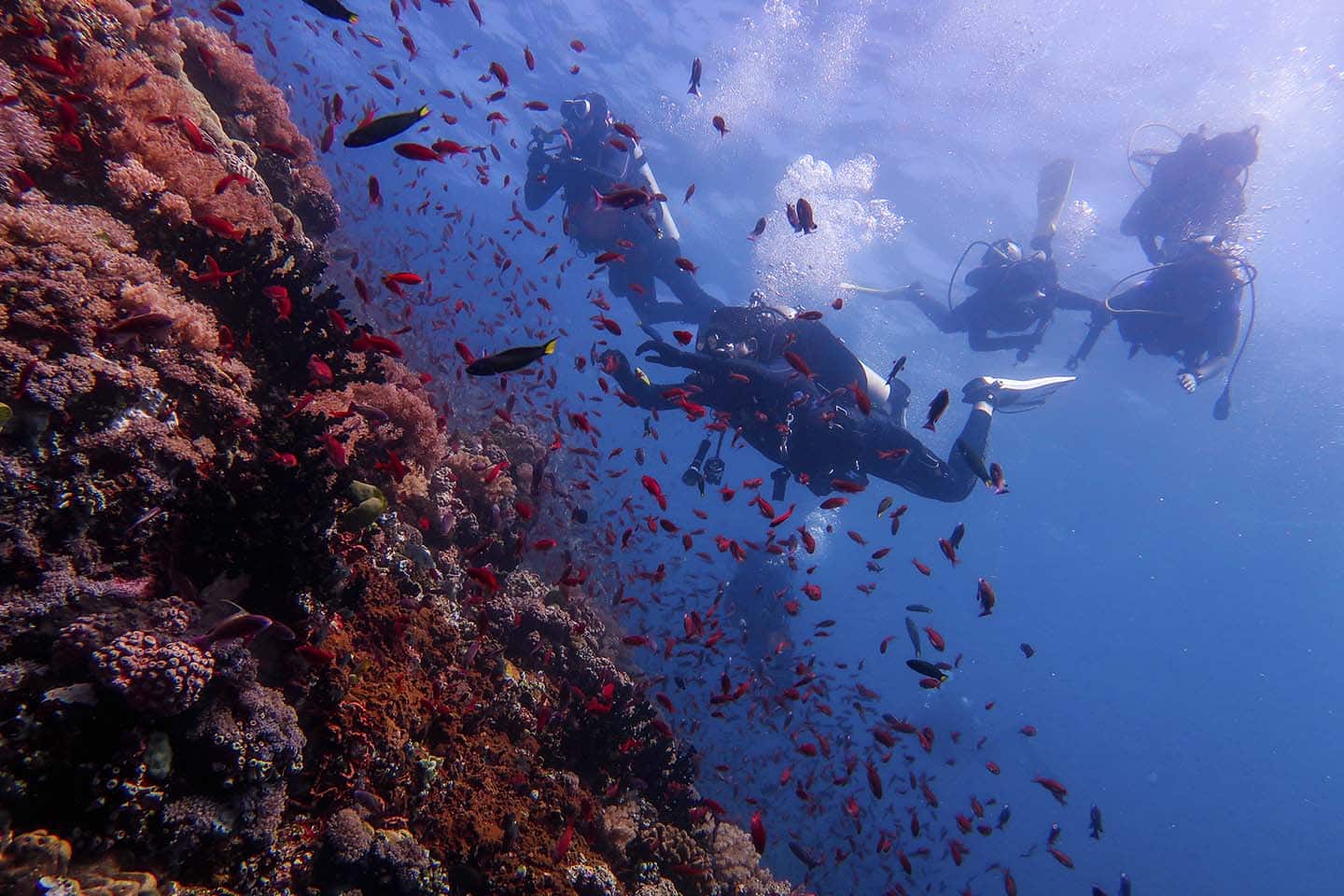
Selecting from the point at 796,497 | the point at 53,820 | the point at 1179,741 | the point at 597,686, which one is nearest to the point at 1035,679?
the point at 1179,741

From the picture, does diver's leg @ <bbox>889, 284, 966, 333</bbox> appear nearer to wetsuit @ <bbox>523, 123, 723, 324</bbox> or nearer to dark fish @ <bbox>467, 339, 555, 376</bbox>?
wetsuit @ <bbox>523, 123, 723, 324</bbox>

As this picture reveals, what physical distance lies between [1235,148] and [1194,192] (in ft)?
3.88

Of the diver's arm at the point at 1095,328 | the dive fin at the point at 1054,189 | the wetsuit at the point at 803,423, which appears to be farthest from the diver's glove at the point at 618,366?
the dive fin at the point at 1054,189

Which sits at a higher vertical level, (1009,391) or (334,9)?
(1009,391)

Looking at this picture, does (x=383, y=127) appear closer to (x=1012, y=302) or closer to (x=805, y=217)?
(x=805, y=217)

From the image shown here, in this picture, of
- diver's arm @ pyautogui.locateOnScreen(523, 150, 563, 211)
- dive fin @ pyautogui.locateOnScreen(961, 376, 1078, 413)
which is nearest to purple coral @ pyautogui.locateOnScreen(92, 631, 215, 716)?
dive fin @ pyautogui.locateOnScreen(961, 376, 1078, 413)

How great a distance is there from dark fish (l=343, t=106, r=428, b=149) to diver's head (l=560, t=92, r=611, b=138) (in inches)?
614

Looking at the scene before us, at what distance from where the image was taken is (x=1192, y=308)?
538 inches

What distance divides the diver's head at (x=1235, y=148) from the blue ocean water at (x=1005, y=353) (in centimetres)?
553

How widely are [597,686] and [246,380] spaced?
4871mm

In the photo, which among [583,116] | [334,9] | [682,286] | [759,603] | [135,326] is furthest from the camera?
[759,603]

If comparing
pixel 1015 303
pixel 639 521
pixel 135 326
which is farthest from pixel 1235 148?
pixel 135 326

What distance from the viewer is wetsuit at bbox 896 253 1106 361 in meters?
15.1

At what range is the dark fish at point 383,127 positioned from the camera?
3378mm
